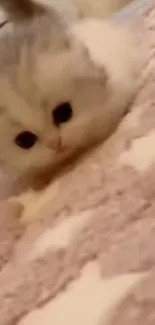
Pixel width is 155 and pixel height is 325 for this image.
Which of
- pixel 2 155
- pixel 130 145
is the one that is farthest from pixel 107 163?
pixel 2 155

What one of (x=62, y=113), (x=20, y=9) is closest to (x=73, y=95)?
(x=62, y=113)

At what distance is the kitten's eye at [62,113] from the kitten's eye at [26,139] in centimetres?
3

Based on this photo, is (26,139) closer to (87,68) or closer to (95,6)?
(87,68)

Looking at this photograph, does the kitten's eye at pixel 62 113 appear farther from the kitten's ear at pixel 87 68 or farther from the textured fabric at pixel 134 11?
the textured fabric at pixel 134 11

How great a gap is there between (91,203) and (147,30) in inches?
11.1

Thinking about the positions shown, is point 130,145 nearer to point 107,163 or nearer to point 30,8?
point 107,163

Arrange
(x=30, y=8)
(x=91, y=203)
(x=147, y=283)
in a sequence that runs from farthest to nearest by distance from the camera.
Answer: (x=30, y=8) < (x=91, y=203) < (x=147, y=283)

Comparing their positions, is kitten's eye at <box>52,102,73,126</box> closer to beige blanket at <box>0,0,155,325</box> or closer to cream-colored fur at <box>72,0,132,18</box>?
beige blanket at <box>0,0,155,325</box>

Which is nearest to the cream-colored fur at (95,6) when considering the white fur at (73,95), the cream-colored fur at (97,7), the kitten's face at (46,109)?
the cream-colored fur at (97,7)

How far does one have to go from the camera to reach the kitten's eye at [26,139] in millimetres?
696

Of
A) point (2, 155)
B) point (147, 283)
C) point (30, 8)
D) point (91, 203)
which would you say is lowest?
point (147, 283)

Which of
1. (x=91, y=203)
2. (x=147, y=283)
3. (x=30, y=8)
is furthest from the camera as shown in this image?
(x=30, y=8)

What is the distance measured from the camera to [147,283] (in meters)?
0.50

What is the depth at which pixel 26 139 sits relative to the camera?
2.31ft
